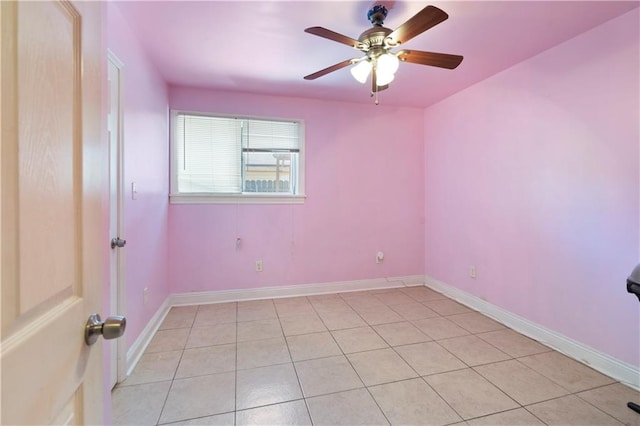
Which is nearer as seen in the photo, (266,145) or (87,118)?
(87,118)

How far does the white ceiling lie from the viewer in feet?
5.77

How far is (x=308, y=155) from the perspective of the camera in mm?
3414

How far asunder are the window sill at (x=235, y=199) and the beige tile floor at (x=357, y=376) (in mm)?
1197

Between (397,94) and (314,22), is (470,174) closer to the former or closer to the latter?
(397,94)

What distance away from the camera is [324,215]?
350cm

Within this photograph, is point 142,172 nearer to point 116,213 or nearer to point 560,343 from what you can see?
point 116,213

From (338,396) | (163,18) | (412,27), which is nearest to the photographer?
(412,27)

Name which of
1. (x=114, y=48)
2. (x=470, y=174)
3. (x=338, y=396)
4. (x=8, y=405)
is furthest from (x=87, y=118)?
(x=470, y=174)

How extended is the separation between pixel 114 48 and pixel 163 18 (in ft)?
1.27

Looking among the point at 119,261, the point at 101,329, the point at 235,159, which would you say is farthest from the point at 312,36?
the point at 101,329

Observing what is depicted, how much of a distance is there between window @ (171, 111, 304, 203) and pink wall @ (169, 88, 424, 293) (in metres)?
0.11

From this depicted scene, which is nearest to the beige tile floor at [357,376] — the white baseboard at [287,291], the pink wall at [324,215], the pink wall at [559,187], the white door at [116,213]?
the white door at [116,213]

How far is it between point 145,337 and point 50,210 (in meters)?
2.20

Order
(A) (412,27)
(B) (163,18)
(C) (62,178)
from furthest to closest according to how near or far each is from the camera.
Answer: (B) (163,18) < (A) (412,27) < (C) (62,178)
